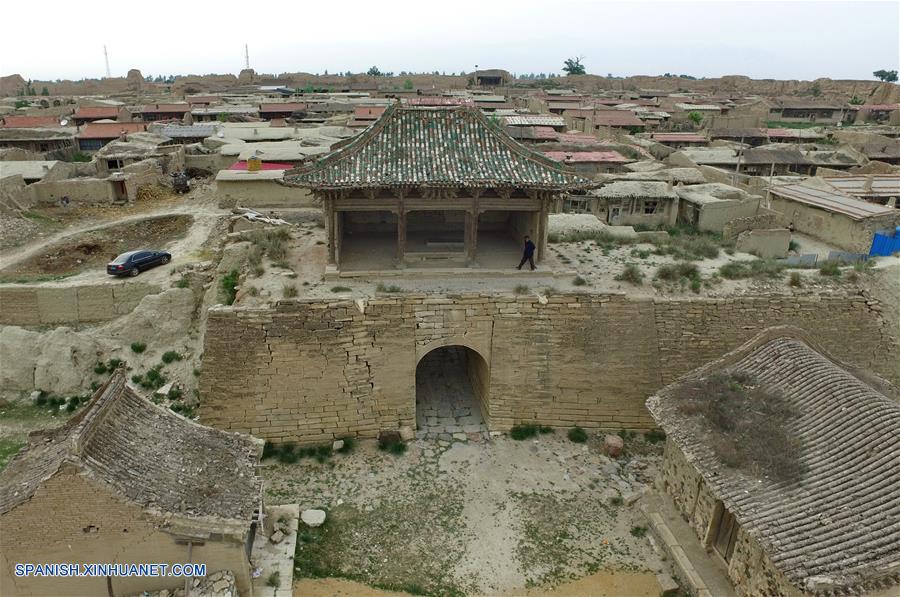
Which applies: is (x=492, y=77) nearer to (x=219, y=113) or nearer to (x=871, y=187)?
(x=219, y=113)

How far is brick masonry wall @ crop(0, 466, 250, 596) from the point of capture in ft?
27.0

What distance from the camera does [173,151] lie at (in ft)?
102

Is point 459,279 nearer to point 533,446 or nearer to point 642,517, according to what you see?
point 533,446

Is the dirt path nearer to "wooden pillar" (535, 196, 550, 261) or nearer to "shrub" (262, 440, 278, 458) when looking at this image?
"shrub" (262, 440, 278, 458)

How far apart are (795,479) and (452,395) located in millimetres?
9134

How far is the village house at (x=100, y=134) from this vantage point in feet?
119

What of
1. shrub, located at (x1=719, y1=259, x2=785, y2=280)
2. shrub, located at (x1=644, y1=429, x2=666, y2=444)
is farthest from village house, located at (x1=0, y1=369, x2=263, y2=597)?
shrub, located at (x1=719, y1=259, x2=785, y2=280)

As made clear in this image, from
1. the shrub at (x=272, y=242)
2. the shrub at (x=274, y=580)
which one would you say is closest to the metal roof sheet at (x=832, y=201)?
the shrub at (x=272, y=242)

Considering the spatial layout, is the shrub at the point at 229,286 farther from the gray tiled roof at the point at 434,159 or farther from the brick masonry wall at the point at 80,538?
the brick masonry wall at the point at 80,538

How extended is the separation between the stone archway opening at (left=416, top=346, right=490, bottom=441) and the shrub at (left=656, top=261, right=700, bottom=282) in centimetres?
554

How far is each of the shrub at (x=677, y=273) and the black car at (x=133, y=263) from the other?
15894mm

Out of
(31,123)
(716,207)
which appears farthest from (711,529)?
(31,123)

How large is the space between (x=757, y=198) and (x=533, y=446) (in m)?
14.6

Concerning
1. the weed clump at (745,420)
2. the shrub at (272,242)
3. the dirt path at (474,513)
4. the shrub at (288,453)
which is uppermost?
the shrub at (272,242)
